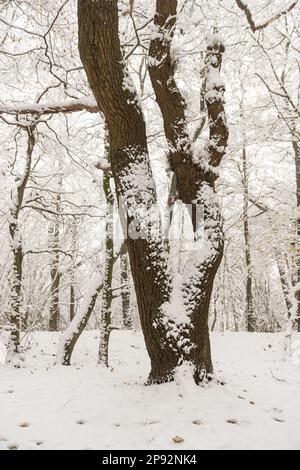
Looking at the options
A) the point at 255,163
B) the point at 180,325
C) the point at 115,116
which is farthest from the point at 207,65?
the point at 255,163

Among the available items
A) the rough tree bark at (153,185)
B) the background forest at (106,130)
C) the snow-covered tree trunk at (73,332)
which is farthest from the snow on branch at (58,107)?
the snow-covered tree trunk at (73,332)

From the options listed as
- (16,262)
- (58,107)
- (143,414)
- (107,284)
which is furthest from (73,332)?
(58,107)

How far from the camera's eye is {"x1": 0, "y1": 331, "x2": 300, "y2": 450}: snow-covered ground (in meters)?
3.04

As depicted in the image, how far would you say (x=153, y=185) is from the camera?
14.2 ft

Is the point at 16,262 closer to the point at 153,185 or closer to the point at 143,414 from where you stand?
the point at 153,185

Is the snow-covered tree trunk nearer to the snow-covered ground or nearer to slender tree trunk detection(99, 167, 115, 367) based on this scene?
slender tree trunk detection(99, 167, 115, 367)

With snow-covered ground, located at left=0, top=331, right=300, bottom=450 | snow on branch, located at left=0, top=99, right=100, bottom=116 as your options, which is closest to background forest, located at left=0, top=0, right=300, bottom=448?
snow on branch, located at left=0, top=99, right=100, bottom=116

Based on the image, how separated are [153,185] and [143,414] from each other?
231cm

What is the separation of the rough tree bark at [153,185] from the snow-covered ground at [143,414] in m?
0.38

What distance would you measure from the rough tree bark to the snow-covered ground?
0.38m

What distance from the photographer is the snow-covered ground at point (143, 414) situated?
304 centimetres

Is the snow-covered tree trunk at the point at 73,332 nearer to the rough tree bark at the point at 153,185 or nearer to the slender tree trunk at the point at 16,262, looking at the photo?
the slender tree trunk at the point at 16,262

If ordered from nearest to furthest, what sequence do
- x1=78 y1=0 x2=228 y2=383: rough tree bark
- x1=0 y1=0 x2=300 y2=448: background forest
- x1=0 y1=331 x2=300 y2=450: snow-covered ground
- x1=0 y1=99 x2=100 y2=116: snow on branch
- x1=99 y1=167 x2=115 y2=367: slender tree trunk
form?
x1=0 y1=331 x2=300 y2=450: snow-covered ground
x1=78 y1=0 x2=228 y2=383: rough tree bark
x1=0 y1=99 x2=100 y2=116: snow on branch
x1=0 y1=0 x2=300 y2=448: background forest
x1=99 y1=167 x2=115 y2=367: slender tree trunk

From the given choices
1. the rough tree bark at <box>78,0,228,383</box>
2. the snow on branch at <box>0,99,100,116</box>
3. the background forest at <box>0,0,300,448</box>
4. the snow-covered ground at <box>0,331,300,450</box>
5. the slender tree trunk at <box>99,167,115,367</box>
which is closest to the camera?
the snow-covered ground at <box>0,331,300,450</box>
